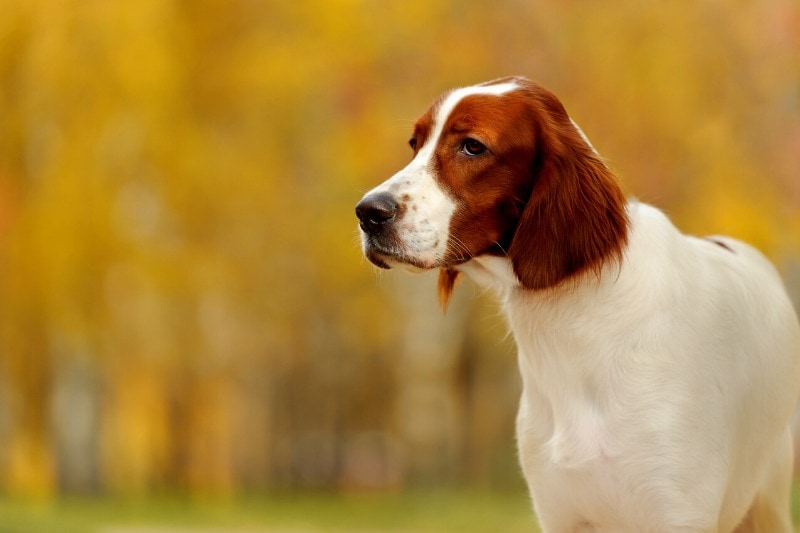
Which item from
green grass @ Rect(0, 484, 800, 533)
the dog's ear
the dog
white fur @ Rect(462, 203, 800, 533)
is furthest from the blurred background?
the dog

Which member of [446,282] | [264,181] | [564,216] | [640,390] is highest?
[564,216]

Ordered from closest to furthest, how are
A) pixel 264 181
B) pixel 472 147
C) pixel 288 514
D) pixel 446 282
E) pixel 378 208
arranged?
pixel 378 208 < pixel 472 147 < pixel 446 282 < pixel 288 514 < pixel 264 181

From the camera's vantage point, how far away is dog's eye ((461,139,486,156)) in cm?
326

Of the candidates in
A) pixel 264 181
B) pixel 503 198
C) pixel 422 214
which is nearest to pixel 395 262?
pixel 422 214

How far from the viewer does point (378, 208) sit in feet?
10.4

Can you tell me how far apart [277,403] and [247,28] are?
5.75 meters

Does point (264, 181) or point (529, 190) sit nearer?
point (529, 190)

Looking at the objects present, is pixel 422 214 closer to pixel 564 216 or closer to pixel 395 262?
pixel 395 262

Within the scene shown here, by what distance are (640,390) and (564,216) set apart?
1.72 ft

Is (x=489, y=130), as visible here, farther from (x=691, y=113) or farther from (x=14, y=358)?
(x=14, y=358)

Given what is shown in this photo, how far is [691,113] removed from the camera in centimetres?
1078

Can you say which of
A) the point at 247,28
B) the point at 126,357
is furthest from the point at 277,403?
the point at 247,28

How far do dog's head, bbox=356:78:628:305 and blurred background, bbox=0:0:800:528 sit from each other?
6.12 meters

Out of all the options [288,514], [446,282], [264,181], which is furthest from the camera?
[264,181]
